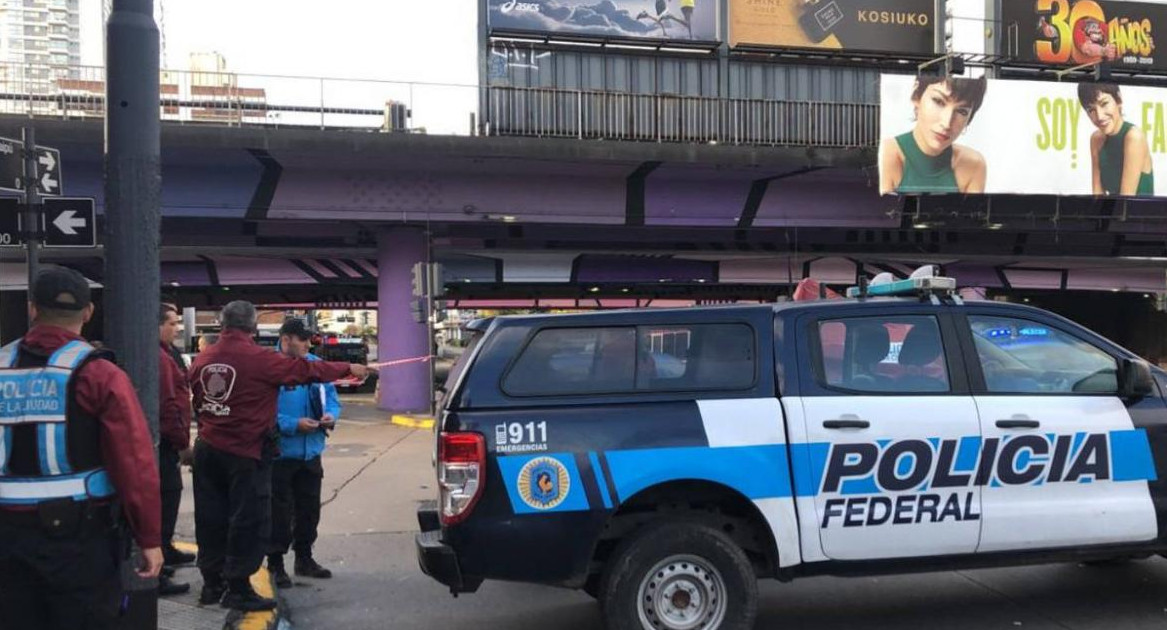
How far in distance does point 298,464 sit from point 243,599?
1.10 metres

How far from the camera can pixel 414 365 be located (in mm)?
18312

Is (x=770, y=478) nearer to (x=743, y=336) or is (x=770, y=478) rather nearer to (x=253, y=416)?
(x=743, y=336)

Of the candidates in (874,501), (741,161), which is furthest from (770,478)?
(741,161)

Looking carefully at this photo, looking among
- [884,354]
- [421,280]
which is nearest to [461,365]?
[884,354]

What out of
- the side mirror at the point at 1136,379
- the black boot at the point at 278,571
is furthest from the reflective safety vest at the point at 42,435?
the side mirror at the point at 1136,379

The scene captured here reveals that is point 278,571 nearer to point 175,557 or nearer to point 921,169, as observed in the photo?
point 175,557

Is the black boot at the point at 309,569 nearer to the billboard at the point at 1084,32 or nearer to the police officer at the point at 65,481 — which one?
the police officer at the point at 65,481

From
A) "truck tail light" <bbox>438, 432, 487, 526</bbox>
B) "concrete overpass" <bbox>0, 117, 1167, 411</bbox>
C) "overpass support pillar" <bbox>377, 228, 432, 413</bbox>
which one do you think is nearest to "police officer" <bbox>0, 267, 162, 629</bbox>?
"truck tail light" <bbox>438, 432, 487, 526</bbox>

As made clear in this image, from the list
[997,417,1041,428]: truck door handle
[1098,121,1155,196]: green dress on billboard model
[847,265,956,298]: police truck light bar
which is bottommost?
[997,417,1041,428]: truck door handle

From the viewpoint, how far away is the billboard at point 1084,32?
72.2ft

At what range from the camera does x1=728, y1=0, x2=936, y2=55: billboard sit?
66.9 feet

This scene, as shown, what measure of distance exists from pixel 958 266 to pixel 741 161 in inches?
399

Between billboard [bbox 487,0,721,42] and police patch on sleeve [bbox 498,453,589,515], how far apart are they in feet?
53.5

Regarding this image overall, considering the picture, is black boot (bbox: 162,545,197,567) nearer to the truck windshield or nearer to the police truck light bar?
the truck windshield
